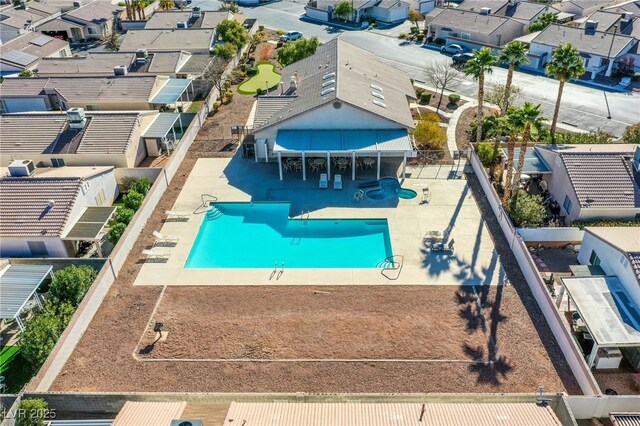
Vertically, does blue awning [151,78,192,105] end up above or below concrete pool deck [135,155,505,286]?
above

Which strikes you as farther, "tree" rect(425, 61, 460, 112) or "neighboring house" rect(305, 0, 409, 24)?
"neighboring house" rect(305, 0, 409, 24)

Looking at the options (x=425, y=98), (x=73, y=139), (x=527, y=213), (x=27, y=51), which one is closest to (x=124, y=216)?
(x=73, y=139)

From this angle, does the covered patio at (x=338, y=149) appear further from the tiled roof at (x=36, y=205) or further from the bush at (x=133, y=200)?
the tiled roof at (x=36, y=205)

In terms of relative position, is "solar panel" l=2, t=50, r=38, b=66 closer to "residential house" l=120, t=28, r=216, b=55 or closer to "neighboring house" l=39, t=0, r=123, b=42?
"residential house" l=120, t=28, r=216, b=55

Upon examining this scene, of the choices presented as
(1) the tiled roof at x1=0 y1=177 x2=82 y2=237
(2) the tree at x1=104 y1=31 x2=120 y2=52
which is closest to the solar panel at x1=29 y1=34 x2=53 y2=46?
(2) the tree at x1=104 y1=31 x2=120 y2=52

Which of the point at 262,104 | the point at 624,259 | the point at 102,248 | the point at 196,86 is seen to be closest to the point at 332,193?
the point at 262,104

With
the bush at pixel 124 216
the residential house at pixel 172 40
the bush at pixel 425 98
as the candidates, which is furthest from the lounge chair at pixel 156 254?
the residential house at pixel 172 40

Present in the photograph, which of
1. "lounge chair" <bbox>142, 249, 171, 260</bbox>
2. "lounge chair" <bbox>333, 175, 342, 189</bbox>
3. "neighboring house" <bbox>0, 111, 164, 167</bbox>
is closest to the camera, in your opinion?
"lounge chair" <bbox>142, 249, 171, 260</bbox>

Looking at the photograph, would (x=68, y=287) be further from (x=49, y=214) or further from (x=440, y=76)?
(x=440, y=76)
